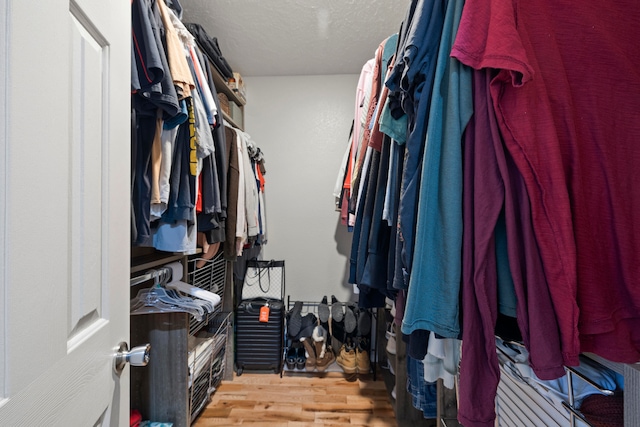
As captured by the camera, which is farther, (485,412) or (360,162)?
(360,162)

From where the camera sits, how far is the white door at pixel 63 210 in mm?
352

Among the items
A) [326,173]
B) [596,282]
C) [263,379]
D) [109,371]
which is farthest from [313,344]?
[596,282]

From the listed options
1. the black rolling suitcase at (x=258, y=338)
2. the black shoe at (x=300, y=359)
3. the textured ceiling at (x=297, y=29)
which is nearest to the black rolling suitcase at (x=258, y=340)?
the black rolling suitcase at (x=258, y=338)

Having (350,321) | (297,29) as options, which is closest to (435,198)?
(350,321)

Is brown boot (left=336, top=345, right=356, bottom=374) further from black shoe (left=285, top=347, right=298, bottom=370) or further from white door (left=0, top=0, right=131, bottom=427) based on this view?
white door (left=0, top=0, right=131, bottom=427)

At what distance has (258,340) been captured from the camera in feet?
6.70

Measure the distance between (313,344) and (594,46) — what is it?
2.05 metres

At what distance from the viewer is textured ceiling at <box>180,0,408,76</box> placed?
5.43 ft

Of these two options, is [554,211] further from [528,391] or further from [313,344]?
[313,344]

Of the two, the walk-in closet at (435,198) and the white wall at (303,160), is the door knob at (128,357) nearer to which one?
the walk-in closet at (435,198)

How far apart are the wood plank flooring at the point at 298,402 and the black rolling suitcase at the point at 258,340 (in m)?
0.10

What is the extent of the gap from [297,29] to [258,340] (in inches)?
86.6

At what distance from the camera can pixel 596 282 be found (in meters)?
0.50

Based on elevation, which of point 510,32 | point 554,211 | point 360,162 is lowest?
point 554,211
